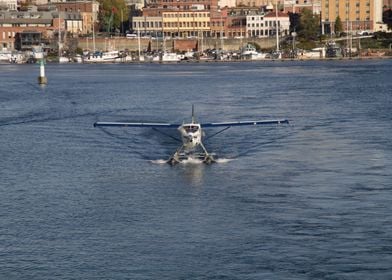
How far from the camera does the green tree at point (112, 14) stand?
156087 mm

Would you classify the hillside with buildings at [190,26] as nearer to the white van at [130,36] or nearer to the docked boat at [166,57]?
the white van at [130,36]

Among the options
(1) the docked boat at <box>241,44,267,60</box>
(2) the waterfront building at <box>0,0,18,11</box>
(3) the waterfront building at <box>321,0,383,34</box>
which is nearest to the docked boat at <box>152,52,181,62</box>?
(1) the docked boat at <box>241,44,267,60</box>

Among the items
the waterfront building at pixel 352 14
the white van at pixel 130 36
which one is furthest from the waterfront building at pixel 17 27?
the waterfront building at pixel 352 14

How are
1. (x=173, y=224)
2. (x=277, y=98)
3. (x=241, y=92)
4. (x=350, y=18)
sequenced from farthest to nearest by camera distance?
(x=350, y=18) → (x=241, y=92) → (x=277, y=98) → (x=173, y=224)

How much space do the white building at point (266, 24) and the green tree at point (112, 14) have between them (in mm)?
18683

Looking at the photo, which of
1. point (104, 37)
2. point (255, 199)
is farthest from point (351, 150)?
point (104, 37)

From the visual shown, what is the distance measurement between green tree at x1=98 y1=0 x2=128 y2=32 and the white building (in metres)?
18.7

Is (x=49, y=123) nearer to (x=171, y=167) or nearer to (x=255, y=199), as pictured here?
(x=171, y=167)

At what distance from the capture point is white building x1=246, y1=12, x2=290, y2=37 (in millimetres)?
146625

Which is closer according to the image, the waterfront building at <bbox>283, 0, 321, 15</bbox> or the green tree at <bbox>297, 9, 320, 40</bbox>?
the green tree at <bbox>297, 9, 320, 40</bbox>

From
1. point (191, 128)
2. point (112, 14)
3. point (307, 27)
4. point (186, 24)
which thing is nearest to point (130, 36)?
point (186, 24)

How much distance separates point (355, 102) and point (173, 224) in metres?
34.1

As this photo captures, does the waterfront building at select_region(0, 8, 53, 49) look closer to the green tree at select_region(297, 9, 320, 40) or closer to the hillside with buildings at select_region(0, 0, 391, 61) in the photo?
the hillside with buildings at select_region(0, 0, 391, 61)

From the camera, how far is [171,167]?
34.3 m
